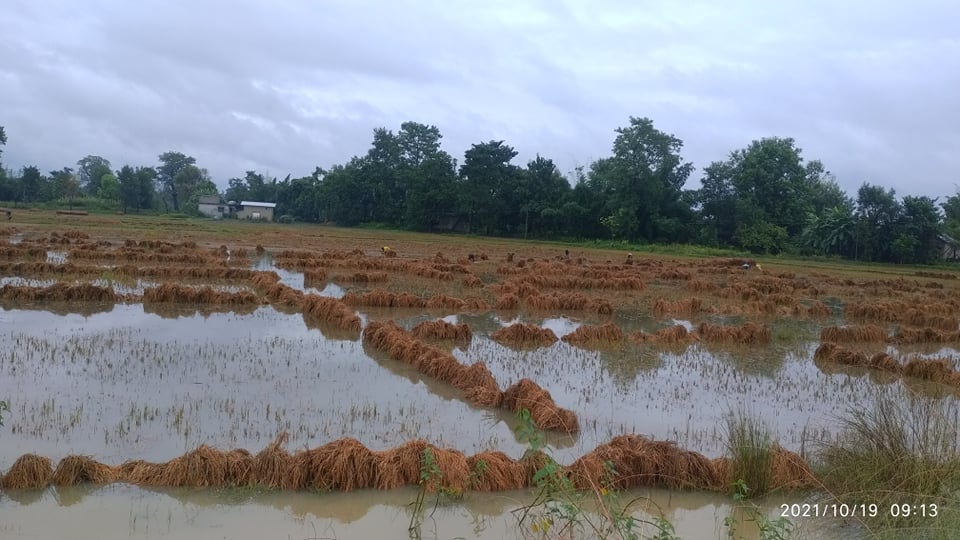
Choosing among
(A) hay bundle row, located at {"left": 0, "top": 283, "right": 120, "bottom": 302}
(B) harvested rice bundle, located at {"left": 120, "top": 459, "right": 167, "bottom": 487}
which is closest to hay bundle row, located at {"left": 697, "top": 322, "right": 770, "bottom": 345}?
(B) harvested rice bundle, located at {"left": 120, "top": 459, "right": 167, "bottom": 487}

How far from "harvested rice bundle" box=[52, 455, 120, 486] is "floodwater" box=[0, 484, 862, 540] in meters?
0.09

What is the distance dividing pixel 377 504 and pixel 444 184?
52.9 metres

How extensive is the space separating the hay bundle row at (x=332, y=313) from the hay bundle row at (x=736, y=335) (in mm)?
7379

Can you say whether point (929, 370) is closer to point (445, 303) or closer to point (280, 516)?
point (445, 303)

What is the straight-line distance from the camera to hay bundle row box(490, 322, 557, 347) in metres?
13.4

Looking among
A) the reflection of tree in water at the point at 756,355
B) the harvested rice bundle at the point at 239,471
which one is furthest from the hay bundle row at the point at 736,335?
the harvested rice bundle at the point at 239,471

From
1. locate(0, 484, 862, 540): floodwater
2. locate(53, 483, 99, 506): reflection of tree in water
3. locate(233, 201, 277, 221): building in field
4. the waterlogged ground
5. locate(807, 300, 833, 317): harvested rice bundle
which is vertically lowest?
locate(0, 484, 862, 540): floodwater

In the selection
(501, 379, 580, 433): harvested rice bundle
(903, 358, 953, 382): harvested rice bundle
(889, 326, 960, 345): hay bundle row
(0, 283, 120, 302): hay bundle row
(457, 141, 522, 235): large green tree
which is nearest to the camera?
(501, 379, 580, 433): harvested rice bundle

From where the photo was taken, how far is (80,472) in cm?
583

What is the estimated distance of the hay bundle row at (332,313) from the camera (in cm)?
1391

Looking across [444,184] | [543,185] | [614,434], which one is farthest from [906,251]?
[614,434]

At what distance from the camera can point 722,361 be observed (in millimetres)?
12852

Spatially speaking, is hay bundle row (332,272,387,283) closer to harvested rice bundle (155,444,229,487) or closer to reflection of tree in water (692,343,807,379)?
reflection of tree in water (692,343,807,379)

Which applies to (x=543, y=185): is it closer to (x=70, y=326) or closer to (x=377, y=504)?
(x=70, y=326)
